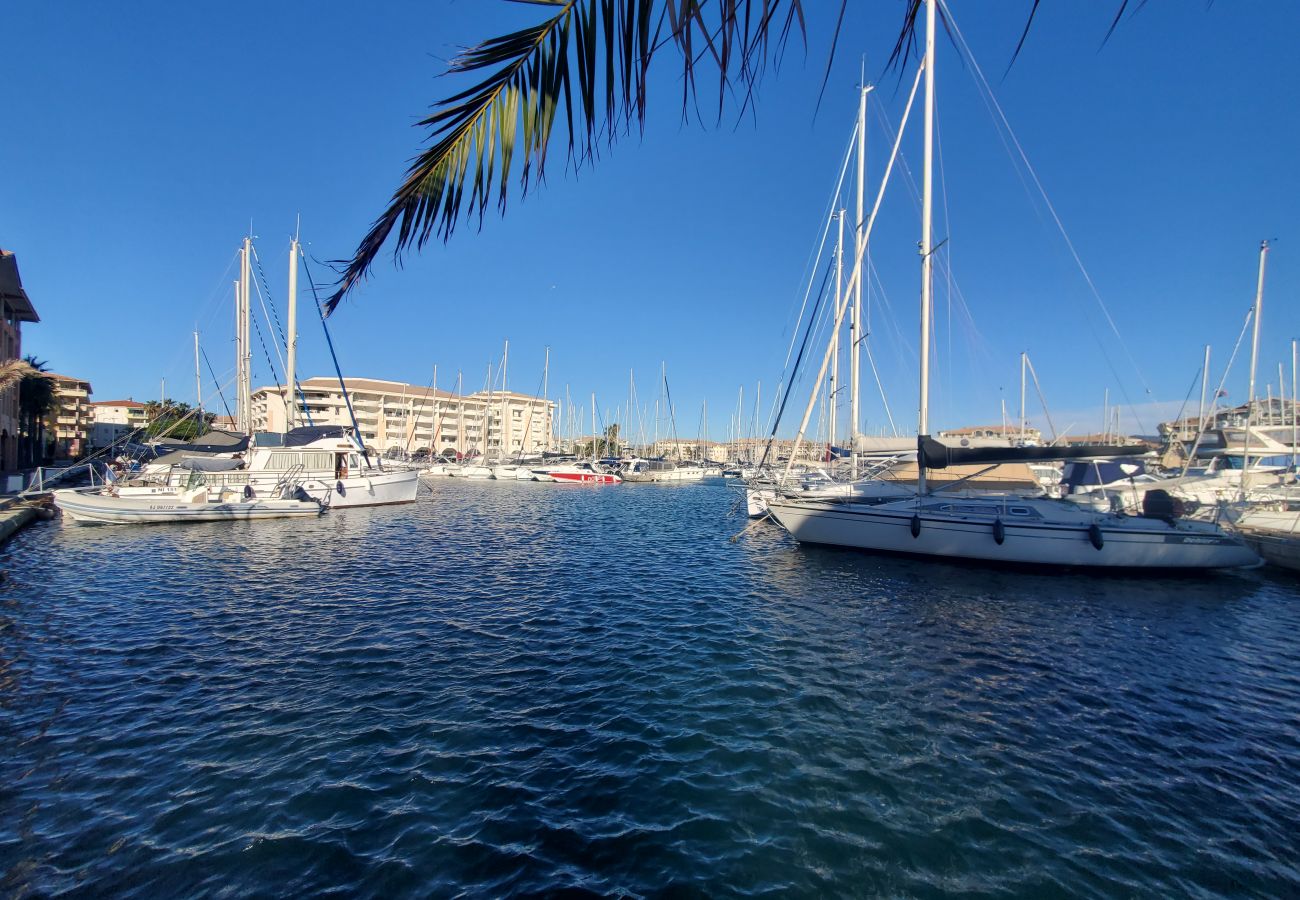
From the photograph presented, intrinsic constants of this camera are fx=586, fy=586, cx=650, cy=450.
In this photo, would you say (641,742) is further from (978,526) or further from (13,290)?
(13,290)

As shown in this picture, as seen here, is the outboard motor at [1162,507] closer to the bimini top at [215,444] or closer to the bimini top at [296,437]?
the bimini top at [296,437]

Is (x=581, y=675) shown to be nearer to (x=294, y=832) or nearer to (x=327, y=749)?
(x=327, y=749)

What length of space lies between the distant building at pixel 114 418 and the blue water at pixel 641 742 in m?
104

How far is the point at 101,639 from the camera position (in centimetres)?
1032

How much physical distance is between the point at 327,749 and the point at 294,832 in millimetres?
1498

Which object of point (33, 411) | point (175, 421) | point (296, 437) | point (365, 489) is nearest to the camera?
point (296, 437)

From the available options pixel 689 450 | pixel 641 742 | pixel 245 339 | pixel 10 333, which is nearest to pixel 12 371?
pixel 641 742

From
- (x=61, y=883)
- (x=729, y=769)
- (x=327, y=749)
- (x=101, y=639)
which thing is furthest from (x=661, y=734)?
(x=101, y=639)

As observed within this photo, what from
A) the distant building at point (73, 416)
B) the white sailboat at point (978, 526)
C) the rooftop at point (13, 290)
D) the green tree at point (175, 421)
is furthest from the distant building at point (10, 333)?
the white sailboat at point (978, 526)

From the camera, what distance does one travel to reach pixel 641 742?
705cm

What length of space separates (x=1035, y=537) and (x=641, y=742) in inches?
602

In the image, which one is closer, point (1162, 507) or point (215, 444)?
point (1162, 507)

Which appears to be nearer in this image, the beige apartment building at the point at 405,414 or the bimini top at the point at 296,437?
the bimini top at the point at 296,437

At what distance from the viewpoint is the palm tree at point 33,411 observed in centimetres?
4562
